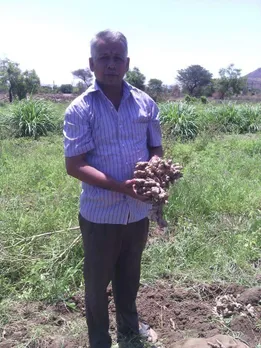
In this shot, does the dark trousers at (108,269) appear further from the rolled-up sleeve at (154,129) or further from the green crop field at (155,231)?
the green crop field at (155,231)

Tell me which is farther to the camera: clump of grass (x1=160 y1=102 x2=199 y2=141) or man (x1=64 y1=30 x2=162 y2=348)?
clump of grass (x1=160 y1=102 x2=199 y2=141)

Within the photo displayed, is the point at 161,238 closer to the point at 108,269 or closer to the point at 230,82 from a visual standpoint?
the point at 108,269

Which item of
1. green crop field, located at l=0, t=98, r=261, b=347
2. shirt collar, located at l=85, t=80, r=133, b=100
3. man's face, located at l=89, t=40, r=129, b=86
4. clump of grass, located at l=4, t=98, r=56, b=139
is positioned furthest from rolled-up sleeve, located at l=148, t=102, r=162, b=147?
clump of grass, located at l=4, t=98, r=56, b=139

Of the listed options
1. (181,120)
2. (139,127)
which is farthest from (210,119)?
(139,127)

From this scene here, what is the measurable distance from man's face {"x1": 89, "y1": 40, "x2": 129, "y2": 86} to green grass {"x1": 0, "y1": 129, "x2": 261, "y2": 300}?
164cm

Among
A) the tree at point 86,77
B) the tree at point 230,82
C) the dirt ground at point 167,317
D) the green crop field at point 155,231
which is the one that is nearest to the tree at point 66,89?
the tree at point 86,77

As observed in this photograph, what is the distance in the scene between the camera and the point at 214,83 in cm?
4981

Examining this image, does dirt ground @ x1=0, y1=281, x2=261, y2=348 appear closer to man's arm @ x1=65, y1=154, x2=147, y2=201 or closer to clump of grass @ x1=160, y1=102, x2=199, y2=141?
man's arm @ x1=65, y1=154, x2=147, y2=201

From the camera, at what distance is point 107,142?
2.00 meters

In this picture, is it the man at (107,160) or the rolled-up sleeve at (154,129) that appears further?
the rolled-up sleeve at (154,129)

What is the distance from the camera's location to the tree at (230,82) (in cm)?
4644

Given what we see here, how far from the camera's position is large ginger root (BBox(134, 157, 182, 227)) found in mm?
1857

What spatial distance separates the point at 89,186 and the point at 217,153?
623 cm

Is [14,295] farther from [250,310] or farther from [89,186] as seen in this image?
[250,310]
